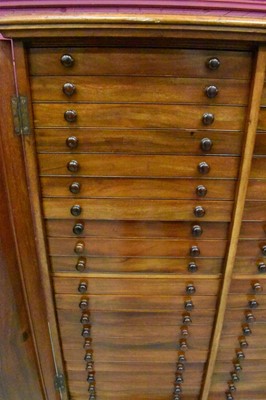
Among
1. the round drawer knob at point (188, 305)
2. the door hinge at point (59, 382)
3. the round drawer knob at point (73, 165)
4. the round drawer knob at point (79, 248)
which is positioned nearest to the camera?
the round drawer knob at point (73, 165)

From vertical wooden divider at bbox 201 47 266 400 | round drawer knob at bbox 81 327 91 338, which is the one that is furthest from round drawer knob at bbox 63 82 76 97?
round drawer knob at bbox 81 327 91 338

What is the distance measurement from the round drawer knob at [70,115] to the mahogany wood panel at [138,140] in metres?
0.03

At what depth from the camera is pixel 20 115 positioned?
767 mm

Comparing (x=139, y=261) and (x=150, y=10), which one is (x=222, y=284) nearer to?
(x=139, y=261)

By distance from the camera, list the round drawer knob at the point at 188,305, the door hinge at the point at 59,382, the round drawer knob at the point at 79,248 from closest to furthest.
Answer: the round drawer knob at the point at 79,248, the round drawer knob at the point at 188,305, the door hinge at the point at 59,382

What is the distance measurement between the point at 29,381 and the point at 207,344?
725 millimetres

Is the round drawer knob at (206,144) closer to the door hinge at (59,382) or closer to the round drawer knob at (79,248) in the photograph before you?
the round drawer knob at (79,248)

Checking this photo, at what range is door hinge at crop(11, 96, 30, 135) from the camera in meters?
0.75

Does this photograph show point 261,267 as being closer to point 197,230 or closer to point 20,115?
point 197,230

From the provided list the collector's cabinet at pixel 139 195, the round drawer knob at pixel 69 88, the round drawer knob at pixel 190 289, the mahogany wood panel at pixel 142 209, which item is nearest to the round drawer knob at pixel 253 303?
the collector's cabinet at pixel 139 195

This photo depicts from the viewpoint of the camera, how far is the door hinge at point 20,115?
75 centimetres

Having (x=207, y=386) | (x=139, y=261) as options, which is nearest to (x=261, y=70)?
(x=139, y=261)

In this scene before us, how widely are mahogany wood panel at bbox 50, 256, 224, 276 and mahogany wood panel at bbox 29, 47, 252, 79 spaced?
22.3 inches

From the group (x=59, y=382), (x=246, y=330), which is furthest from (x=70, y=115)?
(x=59, y=382)
